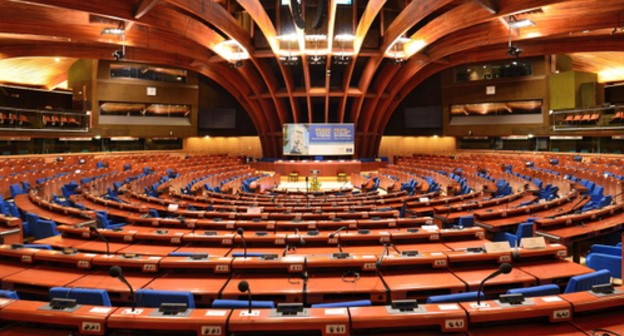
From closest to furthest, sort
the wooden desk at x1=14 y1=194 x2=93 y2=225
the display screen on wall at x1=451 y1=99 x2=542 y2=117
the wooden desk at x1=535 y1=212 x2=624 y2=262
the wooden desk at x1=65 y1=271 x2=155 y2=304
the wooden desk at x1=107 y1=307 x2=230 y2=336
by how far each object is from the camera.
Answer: the wooden desk at x1=107 y1=307 x2=230 y2=336, the wooden desk at x1=65 y1=271 x2=155 y2=304, the wooden desk at x1=535 y1=212 x2=624 y2=262, the wooden desk at x1=14 y1=194 x2=93 y2=225, the display screen on wall at x1=451 y1=99 x2=542 y2=117

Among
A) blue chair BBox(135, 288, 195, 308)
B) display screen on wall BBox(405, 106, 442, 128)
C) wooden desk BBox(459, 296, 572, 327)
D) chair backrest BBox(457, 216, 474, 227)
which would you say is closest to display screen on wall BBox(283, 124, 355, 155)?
display screen on wall BBox(405, 106, 442, 128)

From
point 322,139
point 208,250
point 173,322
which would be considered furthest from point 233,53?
point 173,322

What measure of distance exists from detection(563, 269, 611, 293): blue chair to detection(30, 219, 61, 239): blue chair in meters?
9.05

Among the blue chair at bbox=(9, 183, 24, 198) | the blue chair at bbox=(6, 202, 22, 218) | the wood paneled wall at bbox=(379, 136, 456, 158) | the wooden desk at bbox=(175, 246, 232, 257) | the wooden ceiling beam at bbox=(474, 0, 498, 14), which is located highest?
the wooden ceiling beam at bbox=(474, 0, 498, 14)

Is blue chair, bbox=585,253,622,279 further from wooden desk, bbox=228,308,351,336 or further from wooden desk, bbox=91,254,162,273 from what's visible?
wooden desk, bbox=91,254,162,273

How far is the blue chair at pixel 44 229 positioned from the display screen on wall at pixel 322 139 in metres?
20.3

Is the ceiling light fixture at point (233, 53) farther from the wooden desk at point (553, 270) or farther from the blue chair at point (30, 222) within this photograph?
the wooden desk at point (553, 270)

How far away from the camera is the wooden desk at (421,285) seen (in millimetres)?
4246

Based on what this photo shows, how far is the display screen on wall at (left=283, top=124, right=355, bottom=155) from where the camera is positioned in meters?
27.5

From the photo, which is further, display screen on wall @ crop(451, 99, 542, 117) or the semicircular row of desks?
display screen on wall @ crop(451, 99, 542, 117)

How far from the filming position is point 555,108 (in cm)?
2672

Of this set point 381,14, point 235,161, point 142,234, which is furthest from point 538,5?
point 235,161

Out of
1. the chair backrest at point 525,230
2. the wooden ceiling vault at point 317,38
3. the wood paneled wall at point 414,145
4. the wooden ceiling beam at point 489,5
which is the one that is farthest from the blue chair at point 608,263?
the wood paneled wall at point 414,145

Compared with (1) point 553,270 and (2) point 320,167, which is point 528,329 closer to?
(1) point 553,270
